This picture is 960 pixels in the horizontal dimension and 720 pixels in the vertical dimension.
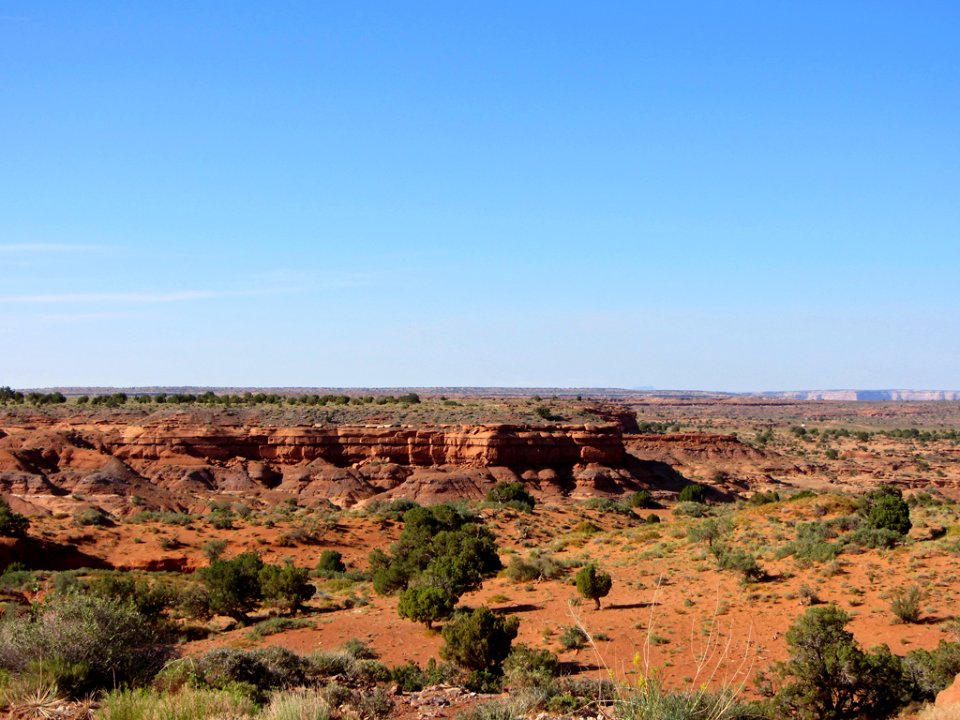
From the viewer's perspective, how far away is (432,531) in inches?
1453

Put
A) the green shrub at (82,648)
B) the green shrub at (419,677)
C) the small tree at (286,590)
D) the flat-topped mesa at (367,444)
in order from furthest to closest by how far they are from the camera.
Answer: the flat-topped mesa at (367,444), the small tree at (286,590), the green shrub at (419,677), the green shrub at (82,648)

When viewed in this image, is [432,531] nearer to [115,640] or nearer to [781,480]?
[115,640]

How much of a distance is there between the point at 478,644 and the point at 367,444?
4119 cm

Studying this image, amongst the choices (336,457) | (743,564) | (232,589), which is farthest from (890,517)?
(336,457)

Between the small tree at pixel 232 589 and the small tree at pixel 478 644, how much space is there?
9615 mm

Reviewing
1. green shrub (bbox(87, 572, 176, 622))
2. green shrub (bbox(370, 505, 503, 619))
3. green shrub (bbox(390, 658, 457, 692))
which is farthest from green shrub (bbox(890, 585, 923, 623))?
green shrub (bbox(87, 572, 176, 622))

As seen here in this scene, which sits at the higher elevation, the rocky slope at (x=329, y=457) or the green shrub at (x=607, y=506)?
the rocky slope at (x=329, y=457)

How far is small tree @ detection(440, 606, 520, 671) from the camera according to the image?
54.0 feet

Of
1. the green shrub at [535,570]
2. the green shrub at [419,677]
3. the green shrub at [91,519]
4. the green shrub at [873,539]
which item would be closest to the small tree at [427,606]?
the green shrub at [419,677]

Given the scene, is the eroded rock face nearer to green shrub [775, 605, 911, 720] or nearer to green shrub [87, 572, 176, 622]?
green shrub [87, 572, 176, 622]

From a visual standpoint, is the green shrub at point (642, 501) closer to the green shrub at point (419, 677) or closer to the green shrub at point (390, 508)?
the green shrub at point (390, 508)

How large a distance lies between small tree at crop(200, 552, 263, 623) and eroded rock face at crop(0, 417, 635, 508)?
86.2 ft

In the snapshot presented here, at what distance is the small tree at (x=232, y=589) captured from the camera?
2403cm

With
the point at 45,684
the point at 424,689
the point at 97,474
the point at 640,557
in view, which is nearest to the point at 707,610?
the point at 640,557
